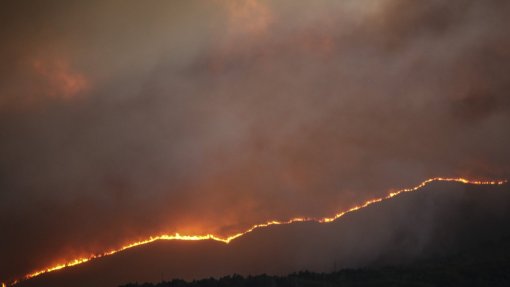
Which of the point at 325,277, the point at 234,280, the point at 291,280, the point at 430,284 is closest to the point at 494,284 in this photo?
the point at 430,284

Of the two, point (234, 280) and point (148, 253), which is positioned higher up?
point (148, 253)

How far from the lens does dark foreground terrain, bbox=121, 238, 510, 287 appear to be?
27.0 m

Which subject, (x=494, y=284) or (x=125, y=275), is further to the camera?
(x=125, y=275)

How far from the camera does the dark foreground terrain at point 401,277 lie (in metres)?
27.0

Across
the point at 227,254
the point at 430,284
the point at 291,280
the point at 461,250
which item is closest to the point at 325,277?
the point at 291,280

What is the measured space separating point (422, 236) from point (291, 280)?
873 inches

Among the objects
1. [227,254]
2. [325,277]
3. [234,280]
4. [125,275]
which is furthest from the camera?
[227,254]

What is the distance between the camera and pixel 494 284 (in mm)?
28672

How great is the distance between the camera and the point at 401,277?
30.3m

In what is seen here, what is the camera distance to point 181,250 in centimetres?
3475

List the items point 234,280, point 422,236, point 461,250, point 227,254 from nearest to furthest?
point 234,280 < point 227,254 < point 461,250 < point 422,236

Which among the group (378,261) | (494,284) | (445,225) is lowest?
(494,284)

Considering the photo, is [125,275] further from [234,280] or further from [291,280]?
[291,280]

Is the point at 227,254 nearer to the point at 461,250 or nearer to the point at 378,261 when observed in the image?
the point at 378,261
